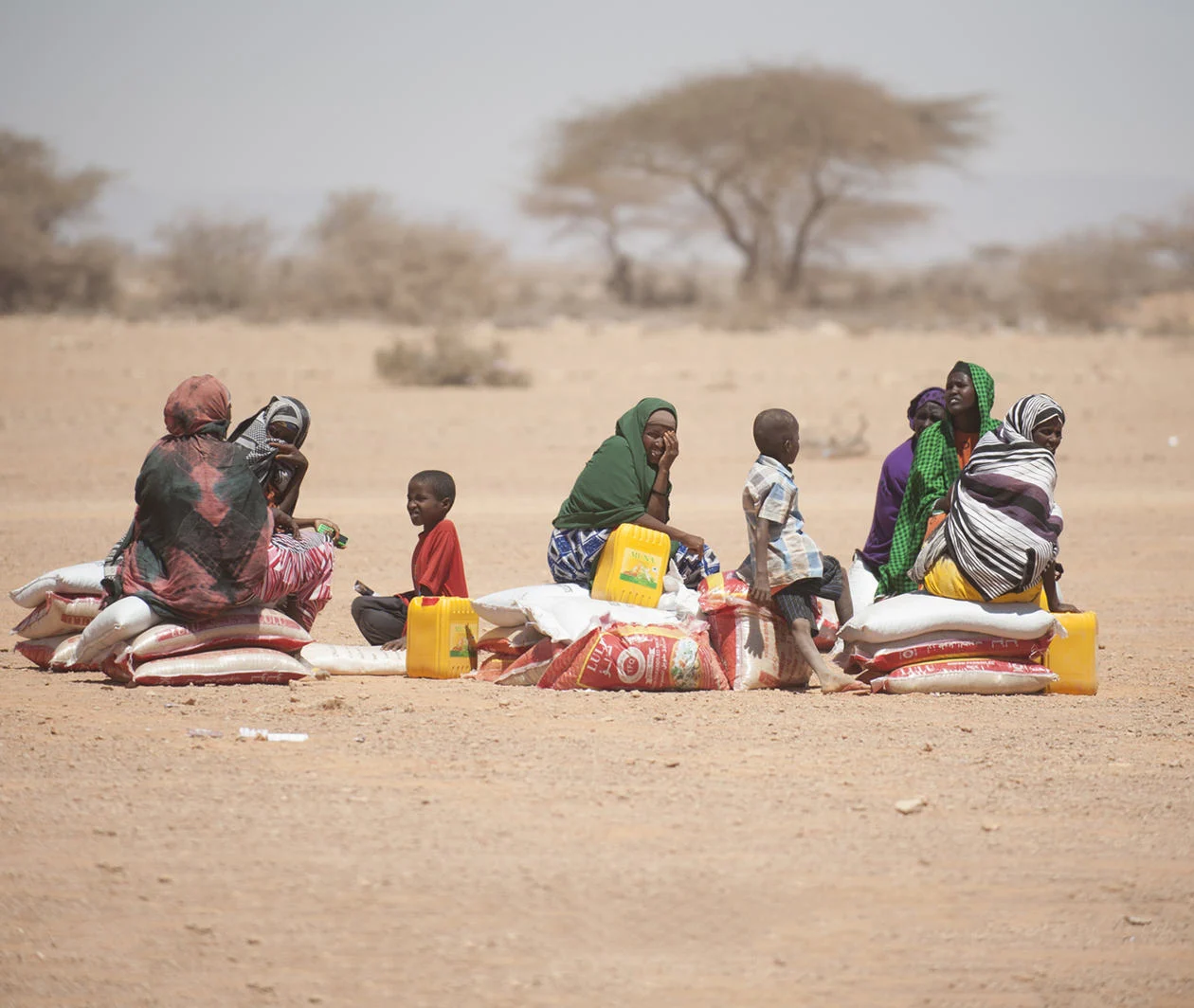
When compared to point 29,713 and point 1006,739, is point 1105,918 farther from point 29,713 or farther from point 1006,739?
point 29,713

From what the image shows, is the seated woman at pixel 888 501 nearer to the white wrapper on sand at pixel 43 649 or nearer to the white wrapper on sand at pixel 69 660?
the white wrapper on sand at pixel 69 660

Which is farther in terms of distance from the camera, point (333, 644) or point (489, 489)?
point (489, 489)

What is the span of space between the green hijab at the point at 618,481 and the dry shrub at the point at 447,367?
14506mm

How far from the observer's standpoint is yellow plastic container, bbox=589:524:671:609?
264 inches

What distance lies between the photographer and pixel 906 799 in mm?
5094

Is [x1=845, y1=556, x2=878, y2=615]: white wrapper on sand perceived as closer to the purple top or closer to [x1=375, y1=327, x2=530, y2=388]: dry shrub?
the purple top

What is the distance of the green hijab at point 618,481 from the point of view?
6.84 meters

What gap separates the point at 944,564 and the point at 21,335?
65.6 feet

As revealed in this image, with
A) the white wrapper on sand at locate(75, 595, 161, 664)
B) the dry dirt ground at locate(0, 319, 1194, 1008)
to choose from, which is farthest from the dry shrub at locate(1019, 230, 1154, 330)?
the white wrapper on sand at locate(75, 595, 161, 664)

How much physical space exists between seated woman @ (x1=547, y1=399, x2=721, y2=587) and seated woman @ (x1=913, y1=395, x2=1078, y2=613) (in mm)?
1013

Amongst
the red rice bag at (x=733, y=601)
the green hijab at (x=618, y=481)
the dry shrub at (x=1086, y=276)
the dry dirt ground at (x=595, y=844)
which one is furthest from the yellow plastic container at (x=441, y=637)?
the dry shrub at (x=1086, y=276)

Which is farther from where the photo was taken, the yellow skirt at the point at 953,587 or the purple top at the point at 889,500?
the purple top at the point at 889,500

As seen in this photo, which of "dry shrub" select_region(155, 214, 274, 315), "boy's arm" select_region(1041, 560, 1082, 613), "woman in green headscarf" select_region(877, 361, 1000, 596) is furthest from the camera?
"dry shrub" select_region(155, 214, 274, 315)

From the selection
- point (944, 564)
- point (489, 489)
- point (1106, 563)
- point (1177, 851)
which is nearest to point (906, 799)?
A: point (1177, 851)
